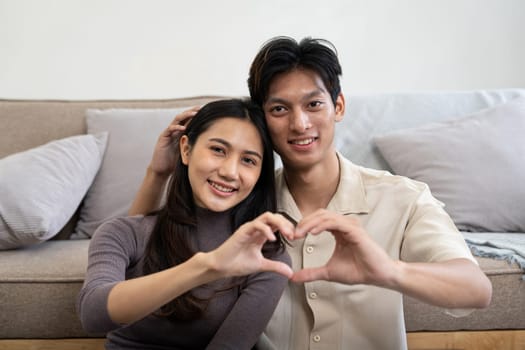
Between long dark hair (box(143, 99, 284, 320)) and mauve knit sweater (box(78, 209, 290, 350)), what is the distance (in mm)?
24

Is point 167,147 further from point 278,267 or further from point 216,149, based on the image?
point 278,267

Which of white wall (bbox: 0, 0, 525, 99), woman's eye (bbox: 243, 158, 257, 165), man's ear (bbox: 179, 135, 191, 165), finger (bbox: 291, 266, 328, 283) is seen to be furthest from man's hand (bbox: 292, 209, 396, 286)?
white wall (bbox: 0, 0, 525, 99)

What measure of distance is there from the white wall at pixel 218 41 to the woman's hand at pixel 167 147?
3.33ft

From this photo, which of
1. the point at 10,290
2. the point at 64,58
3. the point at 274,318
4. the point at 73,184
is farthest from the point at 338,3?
the point at 10,290

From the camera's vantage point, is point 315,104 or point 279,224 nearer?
point 279,224

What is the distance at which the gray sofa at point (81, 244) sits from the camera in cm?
153

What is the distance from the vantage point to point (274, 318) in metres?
1.40

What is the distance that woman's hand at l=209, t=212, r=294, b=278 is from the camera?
927 mm

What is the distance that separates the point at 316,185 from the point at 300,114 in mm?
214

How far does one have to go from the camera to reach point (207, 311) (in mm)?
1275

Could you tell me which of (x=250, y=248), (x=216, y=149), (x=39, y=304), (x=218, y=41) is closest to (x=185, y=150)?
(x=216, y=149)

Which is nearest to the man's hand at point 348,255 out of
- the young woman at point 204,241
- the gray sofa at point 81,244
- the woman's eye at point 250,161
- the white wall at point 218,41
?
the young woman at point 204,241

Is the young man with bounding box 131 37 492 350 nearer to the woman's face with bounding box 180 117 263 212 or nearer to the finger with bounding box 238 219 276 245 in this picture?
the woman's face with bounding box 180 117 263 212

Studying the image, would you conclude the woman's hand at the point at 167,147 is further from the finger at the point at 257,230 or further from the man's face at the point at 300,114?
the finger at the point at 257,230
